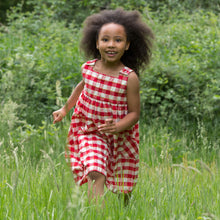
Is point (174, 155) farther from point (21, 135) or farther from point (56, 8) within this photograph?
point (56, 8)

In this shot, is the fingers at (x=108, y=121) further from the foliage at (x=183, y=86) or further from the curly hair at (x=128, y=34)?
the foliage at (x=183, y=86)

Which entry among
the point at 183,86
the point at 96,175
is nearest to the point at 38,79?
the point at 183,86

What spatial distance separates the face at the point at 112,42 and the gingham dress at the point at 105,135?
11 cm

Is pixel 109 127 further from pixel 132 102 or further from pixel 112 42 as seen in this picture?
pixel 112 42

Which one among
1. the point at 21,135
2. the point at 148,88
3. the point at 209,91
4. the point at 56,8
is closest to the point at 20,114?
the point at 21,135

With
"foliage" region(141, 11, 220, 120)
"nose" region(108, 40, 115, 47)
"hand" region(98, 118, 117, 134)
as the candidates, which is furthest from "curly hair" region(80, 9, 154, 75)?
"foliage" region(141, 11, 220, 120)

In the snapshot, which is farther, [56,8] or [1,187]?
[56,8]

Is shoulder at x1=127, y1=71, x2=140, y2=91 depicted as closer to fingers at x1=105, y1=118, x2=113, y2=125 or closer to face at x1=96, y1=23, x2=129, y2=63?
face at x1=96, y1=23, x2=129, y2=63

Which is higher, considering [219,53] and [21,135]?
[219,53]

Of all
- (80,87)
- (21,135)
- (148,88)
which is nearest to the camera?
(80,87)

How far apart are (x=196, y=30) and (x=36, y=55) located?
3392 millimetres

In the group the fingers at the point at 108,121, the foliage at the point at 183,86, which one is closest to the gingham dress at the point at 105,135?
the fingers at the point at 108,121

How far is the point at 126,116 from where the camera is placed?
8.91 feet

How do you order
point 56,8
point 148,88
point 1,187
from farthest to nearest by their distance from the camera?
point 56,8 < point 148,88 < point 1,187
